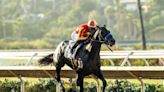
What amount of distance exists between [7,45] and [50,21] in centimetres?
2586

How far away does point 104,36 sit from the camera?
706 cm

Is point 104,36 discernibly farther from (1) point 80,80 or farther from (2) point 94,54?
(1) point 80,80

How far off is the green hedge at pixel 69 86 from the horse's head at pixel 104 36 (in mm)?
1202

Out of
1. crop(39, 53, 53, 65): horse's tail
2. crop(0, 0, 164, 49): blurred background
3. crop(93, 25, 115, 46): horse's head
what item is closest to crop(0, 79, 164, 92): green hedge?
crop(39, 53, 53, 65): horse's tail

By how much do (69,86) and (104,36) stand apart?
4.88ft

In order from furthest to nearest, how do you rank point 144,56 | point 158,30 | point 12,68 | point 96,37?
1. point 158,30
2. point 12,68
3. point 144,56
4. point 96,37

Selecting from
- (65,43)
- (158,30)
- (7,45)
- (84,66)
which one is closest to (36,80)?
(65,43)

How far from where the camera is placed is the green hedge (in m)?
7.86

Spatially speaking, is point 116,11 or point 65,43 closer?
point 65,43

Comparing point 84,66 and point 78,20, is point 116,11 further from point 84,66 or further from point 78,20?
point 84,66

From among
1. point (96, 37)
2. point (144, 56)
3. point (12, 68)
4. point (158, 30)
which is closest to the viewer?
point (96, 37)

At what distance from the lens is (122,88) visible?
26.4 ft

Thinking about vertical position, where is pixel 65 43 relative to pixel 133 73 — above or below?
above

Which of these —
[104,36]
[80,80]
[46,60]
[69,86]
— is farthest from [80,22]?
[104,36]
